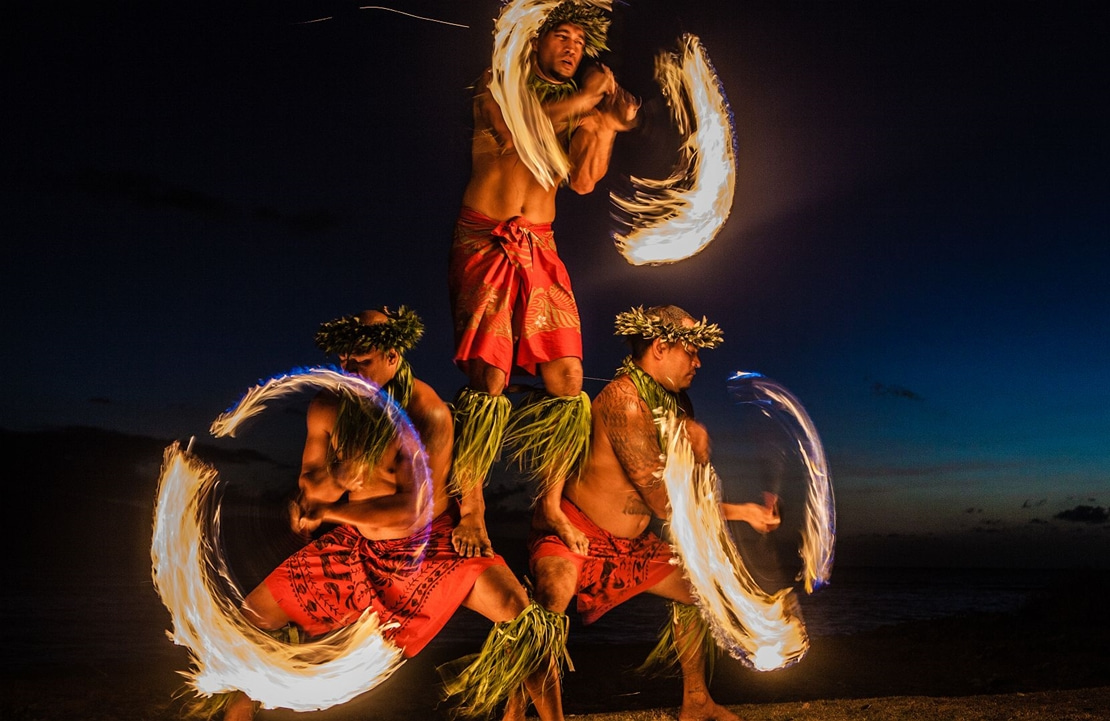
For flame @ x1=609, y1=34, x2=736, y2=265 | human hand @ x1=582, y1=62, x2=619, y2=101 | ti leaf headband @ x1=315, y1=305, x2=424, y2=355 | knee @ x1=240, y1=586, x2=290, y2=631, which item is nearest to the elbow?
flame @ x1=609, y1=34, x2=736, y2=265

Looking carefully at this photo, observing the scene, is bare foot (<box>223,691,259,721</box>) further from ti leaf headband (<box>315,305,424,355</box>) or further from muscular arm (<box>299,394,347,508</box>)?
ti leaf headband (<box>315,305,424,355</box>)

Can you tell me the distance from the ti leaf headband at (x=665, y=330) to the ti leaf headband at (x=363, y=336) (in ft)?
3.24

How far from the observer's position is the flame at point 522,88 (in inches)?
144

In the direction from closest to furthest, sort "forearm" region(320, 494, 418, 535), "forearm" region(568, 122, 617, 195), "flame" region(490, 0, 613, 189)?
"forearm" region(320, 494, 418, 535)
"flame" region(490, 0, 613, 189)
"forearm" region(568, 122, 617, 195)

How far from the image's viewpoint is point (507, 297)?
3764 mm

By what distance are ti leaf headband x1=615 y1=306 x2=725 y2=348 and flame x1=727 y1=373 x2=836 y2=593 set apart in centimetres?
27

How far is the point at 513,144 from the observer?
3.72 meters

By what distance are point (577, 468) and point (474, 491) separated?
0.51 metres

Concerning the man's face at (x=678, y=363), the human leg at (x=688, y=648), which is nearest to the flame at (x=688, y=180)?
the man's face at (x=678, y=363)

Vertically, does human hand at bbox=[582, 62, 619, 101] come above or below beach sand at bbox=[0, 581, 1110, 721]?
above

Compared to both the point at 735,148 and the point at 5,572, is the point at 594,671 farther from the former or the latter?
the point at 5,572

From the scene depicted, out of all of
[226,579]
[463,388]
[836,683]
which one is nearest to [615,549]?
[463,388]

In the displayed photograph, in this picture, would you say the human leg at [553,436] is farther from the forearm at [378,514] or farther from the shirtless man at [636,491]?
the forearm at [378,514]

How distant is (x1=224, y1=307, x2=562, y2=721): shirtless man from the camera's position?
3.48 m
